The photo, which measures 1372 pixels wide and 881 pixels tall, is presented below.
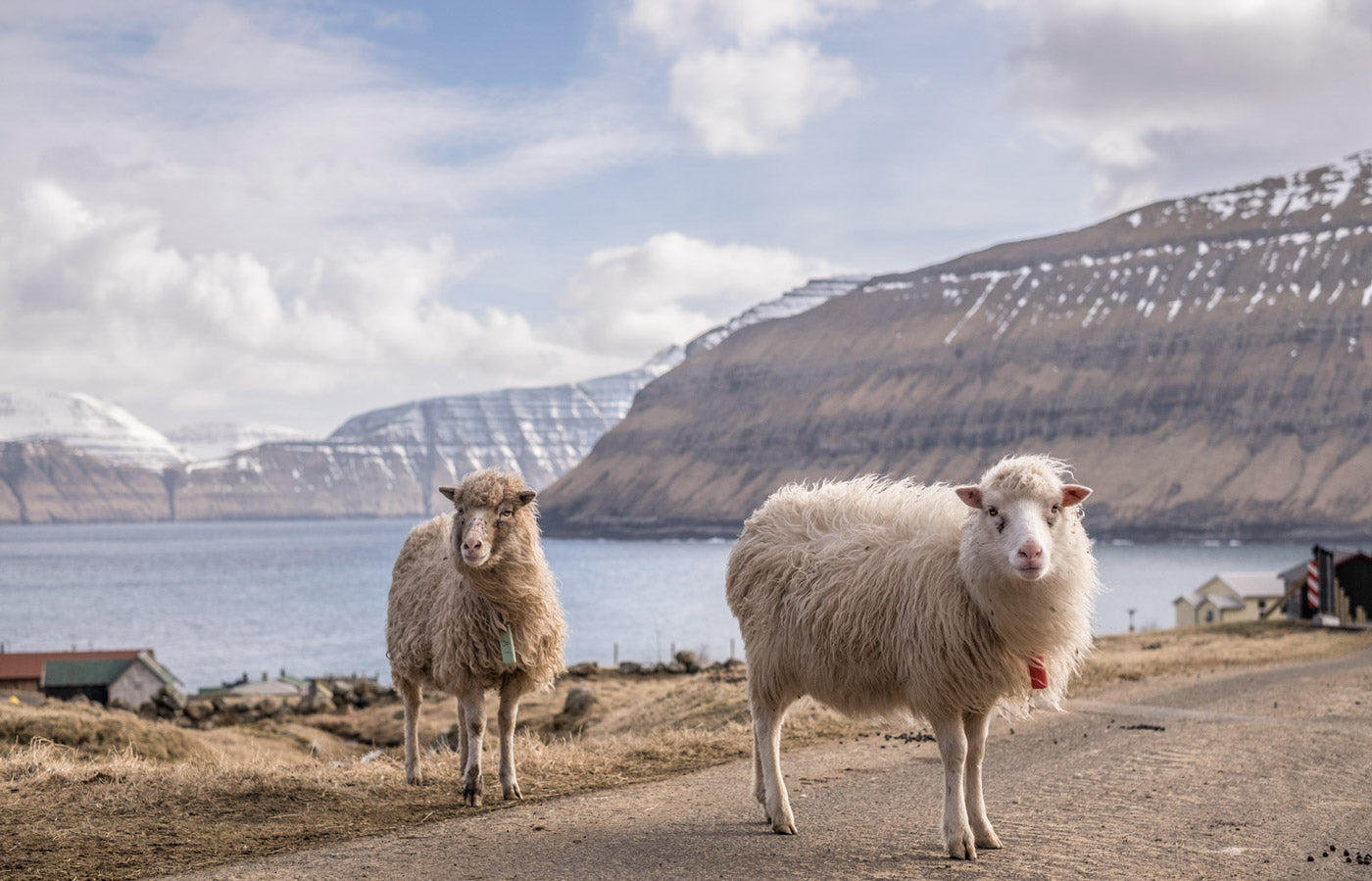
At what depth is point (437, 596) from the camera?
11133 millimetres

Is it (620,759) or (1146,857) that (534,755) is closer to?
(620,759)

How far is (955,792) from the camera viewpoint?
25.6 ft

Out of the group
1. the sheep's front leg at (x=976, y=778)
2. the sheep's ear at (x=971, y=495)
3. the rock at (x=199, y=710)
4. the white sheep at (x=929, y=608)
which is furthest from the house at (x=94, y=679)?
the sheep's ear at (x=971, y=495)

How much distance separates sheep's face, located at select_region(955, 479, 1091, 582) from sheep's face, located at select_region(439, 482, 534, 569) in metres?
4.18

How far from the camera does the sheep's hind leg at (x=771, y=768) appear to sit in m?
8.65

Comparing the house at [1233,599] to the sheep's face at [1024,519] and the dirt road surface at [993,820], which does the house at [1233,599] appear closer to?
the dirt road surface at [993,820]

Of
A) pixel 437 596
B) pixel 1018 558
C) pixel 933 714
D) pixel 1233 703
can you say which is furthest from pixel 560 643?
pixel 1233 703

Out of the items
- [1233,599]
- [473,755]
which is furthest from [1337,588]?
[473,755]

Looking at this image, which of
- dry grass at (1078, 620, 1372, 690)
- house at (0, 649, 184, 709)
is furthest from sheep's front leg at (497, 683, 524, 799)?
house at (0, 649, 184, 709)

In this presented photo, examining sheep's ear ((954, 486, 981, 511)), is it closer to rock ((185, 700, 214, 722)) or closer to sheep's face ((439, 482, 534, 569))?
sheep's face ((439, 482, 534, 569))

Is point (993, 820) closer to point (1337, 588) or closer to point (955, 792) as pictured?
point (955, 792)

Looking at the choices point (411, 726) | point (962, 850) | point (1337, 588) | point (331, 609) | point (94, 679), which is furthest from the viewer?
point (331, 609)

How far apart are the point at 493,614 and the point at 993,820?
456 centimetres

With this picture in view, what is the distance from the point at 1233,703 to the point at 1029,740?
4.78m
